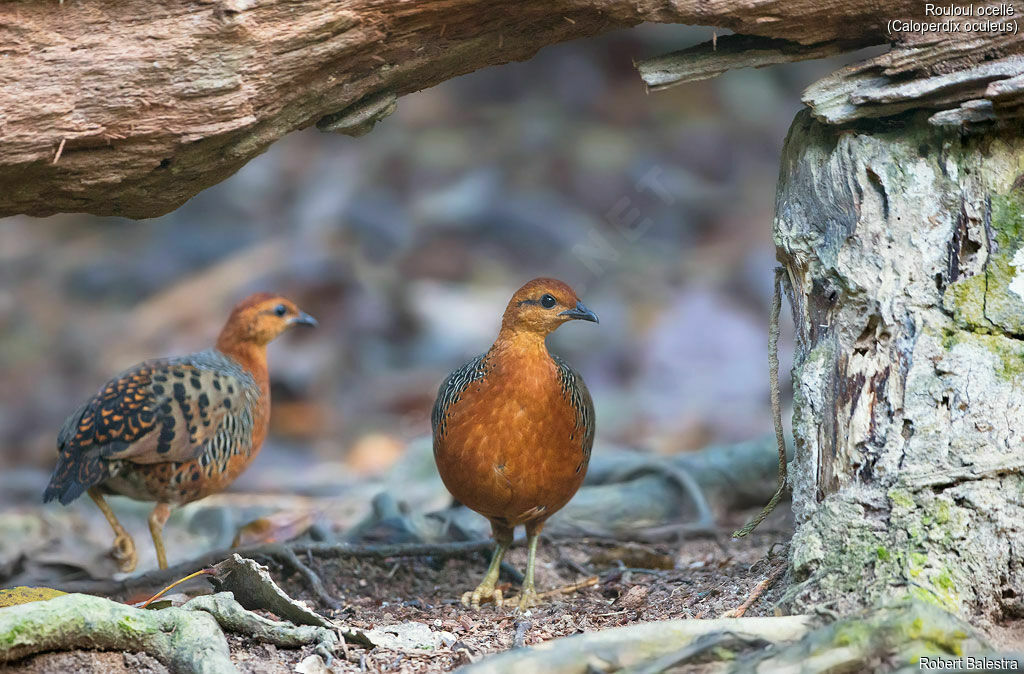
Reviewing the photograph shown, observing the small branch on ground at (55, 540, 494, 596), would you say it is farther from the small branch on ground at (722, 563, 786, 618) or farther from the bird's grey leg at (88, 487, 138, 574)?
the small branch on ground at (722, 563, 786, 618)

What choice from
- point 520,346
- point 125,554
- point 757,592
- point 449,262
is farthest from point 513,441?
point 449,262

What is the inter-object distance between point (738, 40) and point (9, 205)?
2.81 metres

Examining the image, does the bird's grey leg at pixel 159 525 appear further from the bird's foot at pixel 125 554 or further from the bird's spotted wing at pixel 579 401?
the bird's spotted wing at pixel 579 401

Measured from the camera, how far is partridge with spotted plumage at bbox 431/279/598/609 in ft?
16.3

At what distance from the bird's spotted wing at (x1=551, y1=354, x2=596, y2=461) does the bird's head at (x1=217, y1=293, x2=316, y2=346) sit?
203 cm

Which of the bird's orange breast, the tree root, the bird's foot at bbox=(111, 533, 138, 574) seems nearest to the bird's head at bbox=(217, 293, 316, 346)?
the bird's foot at bbox=(111, 533, 138, 574)

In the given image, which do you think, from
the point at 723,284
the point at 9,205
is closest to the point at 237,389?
the point at 9,205

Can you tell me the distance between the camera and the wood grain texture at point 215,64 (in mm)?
3861

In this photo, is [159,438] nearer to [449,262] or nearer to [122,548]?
[122,548]

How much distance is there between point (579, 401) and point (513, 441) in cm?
50

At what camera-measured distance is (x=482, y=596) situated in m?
5.27

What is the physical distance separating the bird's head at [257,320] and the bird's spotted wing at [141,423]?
2.71ft

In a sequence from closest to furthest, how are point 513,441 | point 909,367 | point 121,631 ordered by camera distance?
1. point 121,631
2. point 909,367
3. point 513,441

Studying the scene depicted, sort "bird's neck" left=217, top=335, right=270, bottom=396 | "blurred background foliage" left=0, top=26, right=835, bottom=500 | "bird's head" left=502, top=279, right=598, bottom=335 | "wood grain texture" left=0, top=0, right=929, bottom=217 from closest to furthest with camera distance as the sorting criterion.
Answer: "wood grain texture" left=0, top=0, right=929, bottom=217
"bird's head" left=502, top=279, right=598, bottom=335
"bird's neck" left=217, top=335, right=270, bottom=396
"blurred background foliage" left=0, top=26, right=835, bottom=500
